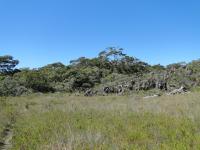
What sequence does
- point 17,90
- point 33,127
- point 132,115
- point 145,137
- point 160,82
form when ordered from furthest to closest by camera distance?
1. point 17,90
2. point 160,82
3. point 132,115
4. point 33,127
5. point 145,137

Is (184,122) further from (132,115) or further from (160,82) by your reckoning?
(160,82)

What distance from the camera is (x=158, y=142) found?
8.76 m

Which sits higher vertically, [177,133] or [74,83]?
[74,83]

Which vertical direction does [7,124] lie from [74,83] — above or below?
below

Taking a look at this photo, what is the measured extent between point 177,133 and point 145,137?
2.95ft

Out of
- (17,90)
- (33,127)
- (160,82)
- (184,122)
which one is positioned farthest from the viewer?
(17,90)

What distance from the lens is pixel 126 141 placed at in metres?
9.08

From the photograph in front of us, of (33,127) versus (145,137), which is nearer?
(145,137)

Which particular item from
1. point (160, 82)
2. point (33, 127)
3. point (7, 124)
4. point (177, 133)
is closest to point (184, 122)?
point (177, 133)

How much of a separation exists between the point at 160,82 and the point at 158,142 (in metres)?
34.6

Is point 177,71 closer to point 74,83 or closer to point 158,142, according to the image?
point 74,83

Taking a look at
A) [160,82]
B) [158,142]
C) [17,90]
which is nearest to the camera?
[158,142]

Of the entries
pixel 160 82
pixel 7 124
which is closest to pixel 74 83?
pixel 160 82

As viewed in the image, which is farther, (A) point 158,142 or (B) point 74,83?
(B) point 74,83
